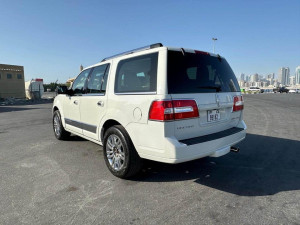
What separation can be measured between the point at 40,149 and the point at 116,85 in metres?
2.96

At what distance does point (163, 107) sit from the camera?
256cm

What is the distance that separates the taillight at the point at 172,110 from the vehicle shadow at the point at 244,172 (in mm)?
1167

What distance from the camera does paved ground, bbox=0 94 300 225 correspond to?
7.67 ft

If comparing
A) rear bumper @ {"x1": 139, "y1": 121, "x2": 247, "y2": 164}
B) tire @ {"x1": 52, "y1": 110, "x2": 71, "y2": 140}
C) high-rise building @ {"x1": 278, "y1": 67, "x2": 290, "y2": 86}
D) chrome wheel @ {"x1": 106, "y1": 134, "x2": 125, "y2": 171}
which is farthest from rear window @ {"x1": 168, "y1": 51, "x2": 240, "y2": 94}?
high-rise building @ {"x1": 278, "y1": 67, "x2": 290, "y2": 86}

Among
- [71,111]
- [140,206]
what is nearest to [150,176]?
[140,206]

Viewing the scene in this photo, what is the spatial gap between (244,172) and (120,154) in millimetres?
2098

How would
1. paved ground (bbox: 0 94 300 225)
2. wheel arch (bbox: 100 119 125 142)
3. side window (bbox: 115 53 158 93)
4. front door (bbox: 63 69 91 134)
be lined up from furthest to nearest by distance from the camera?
front door (bbox: 63 69 91 134) → wheel arch (bbox: 100 119 125 142) → side window (bbox: 115 53 158 93) → paved ground (bbox: 0 94 300 225)

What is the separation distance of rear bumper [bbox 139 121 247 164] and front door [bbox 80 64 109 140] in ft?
4.14

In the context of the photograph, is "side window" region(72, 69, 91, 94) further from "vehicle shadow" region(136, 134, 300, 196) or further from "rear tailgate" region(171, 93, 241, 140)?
"rear tailgate" region(171, 93, 241, 140)

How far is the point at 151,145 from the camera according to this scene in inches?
108

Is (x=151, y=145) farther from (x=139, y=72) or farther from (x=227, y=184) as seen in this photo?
(x=227, y=184)

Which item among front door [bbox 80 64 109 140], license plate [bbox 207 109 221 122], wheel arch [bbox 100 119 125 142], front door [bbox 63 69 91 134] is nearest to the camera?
license plate [bbox 207 109 221 122]

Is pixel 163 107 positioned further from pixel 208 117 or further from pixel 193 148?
pixel 208 117

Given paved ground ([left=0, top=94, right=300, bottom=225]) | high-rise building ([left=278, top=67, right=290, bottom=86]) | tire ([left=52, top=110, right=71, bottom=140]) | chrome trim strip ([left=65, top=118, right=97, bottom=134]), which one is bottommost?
paved ground ([left=0, top=94, right=300, bottom=225])
